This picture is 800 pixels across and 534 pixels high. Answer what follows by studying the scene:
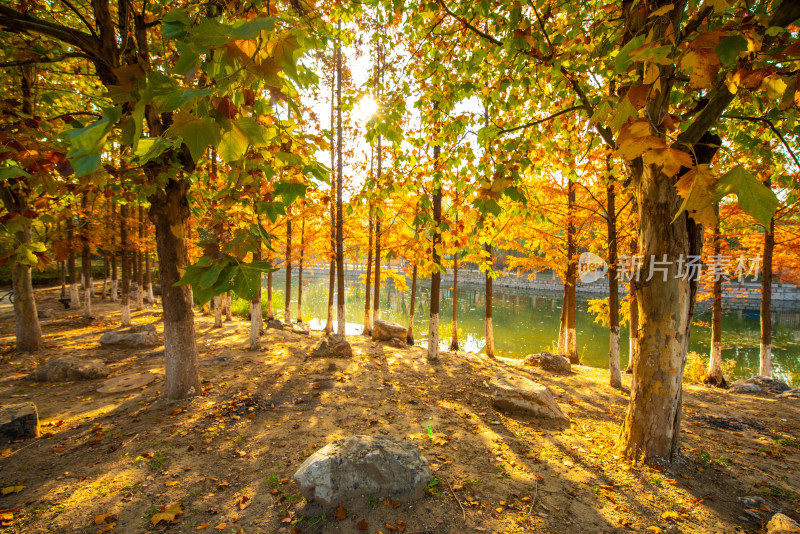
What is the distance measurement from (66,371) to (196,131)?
8.97m

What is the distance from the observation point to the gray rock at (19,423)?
13.7 feet

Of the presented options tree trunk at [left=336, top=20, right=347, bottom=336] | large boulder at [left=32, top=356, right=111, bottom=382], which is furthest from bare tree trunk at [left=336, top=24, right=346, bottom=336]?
large boulder at [left=32, top=356, right=111, bottom=382]

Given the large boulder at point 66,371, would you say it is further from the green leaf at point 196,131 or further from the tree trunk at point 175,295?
the green leaf at point 196,131


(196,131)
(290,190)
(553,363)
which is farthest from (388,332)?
(196,131)

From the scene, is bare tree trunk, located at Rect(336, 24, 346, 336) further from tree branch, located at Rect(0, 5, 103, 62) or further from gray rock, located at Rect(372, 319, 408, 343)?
tree branch, located at Rect(0, 5, 103, 62)

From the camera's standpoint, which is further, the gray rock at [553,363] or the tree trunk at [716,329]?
the tree trunk at [716,329]

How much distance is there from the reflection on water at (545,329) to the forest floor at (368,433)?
7.87m

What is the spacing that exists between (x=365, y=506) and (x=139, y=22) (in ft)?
22.8

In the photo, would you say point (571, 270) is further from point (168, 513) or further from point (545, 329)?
point (545, 329)

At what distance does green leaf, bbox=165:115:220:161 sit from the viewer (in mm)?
875

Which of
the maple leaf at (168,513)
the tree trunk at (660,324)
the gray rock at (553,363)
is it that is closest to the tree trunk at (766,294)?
the gray rock at (553,363)

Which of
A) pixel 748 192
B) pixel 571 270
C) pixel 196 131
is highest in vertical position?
pixel 196 131

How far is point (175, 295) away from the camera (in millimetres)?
5172

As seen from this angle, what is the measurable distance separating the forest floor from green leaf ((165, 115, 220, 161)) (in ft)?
10.6
